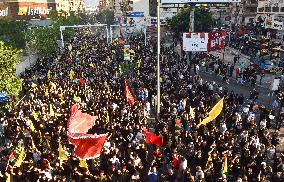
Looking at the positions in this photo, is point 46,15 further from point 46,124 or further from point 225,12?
point 46,124

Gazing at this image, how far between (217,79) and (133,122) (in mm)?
16107

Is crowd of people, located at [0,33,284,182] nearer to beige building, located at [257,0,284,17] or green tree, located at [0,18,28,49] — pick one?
green tree, located at [0,18,28,49]

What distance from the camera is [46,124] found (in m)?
17.1

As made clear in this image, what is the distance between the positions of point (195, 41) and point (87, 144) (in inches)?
641

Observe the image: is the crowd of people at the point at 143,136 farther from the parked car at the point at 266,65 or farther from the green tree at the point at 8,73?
the parked car at the point at 266,65

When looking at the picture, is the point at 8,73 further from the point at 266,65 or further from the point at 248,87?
the point at 266,65

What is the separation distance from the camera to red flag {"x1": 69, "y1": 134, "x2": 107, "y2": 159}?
1155 centimetres

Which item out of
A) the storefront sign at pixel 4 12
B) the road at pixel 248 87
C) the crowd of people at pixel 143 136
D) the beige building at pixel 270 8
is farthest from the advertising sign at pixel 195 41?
the storefront sign at pixel 4 12

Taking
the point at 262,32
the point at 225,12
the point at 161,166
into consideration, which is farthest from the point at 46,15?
the point at 161,166

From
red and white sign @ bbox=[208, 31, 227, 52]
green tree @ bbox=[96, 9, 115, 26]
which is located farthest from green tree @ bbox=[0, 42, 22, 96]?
green tree @ bbox=[96, 9, 115, 26]

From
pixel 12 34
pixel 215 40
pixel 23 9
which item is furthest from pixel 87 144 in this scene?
pixel 23 9

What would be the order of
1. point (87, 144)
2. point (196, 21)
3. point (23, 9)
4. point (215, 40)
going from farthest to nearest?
point (23, 9) → point (196, 21) → point (215, 40) → point (87, 144)

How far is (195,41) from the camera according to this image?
26109 mm

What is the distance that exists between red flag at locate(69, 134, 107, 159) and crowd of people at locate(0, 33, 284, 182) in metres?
0.79
